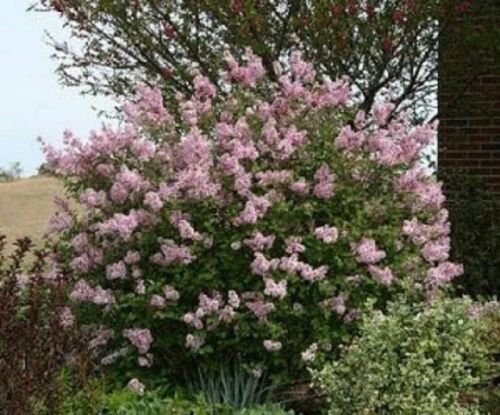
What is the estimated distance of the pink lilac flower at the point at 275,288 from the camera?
6891 mm

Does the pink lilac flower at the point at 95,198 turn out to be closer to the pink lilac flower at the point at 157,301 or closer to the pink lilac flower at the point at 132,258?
the pink lilac flower at the point at 132,258

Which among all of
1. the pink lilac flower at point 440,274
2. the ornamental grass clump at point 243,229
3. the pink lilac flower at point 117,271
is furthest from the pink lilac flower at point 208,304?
the pink lilac flower at point 440,274

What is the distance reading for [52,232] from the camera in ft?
25.7

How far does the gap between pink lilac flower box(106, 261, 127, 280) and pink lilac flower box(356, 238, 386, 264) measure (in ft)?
4.30

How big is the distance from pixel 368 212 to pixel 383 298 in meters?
0.52

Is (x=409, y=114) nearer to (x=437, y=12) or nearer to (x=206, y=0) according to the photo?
(x=437, y=12)

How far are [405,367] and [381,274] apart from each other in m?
1.07

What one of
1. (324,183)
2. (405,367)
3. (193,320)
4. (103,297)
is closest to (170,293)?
(193,320)

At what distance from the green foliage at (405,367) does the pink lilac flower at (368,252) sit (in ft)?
1.85

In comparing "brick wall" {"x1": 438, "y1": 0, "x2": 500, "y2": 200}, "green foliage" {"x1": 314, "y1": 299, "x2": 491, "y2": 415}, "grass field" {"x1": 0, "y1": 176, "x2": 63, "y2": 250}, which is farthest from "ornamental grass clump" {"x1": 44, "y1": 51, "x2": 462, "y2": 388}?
"grass field" {"x1": 0, "y1": 176, "x2": 63, "y2": 250}

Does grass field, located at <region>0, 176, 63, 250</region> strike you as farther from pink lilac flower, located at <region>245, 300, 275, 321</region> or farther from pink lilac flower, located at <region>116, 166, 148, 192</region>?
pink lilac flower, located at <region>245, 300, 275, 321</region>

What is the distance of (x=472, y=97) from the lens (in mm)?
11961

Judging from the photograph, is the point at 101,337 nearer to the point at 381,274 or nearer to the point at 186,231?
the point at 186,231

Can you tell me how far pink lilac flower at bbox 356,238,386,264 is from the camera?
23.5 feet
